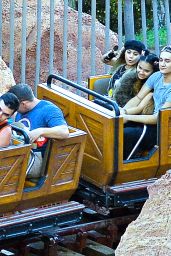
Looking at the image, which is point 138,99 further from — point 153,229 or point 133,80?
point 153,229

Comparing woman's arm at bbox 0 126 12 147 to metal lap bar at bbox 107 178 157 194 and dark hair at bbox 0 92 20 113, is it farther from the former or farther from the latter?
metal lap bar at bbox 107 178 157 194

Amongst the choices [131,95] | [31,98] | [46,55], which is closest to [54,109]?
[31,98]

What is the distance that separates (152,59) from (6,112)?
5.69 ft

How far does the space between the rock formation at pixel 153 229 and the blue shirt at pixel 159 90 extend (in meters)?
3.34

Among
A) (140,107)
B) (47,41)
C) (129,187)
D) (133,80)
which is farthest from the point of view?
(47,41)

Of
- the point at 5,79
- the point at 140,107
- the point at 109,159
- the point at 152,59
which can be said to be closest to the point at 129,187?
the point at 109,159

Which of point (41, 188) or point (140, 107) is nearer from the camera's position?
point (41, 188)

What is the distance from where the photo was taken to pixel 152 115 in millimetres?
8188

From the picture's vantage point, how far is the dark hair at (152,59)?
330 inches

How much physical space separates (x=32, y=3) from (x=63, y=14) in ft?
1.28

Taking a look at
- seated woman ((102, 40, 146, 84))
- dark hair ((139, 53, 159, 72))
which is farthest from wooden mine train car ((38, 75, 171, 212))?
seated woman ((102, 40, 146, 84))

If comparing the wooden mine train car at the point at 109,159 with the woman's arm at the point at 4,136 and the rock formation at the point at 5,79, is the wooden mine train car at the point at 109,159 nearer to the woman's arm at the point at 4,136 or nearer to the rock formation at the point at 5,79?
the woman's arm at the point at 4,136

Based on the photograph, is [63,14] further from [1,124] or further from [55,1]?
[1,124]

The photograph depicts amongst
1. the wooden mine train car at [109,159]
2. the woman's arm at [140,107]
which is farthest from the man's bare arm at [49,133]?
the woman's arm at [140,107]
